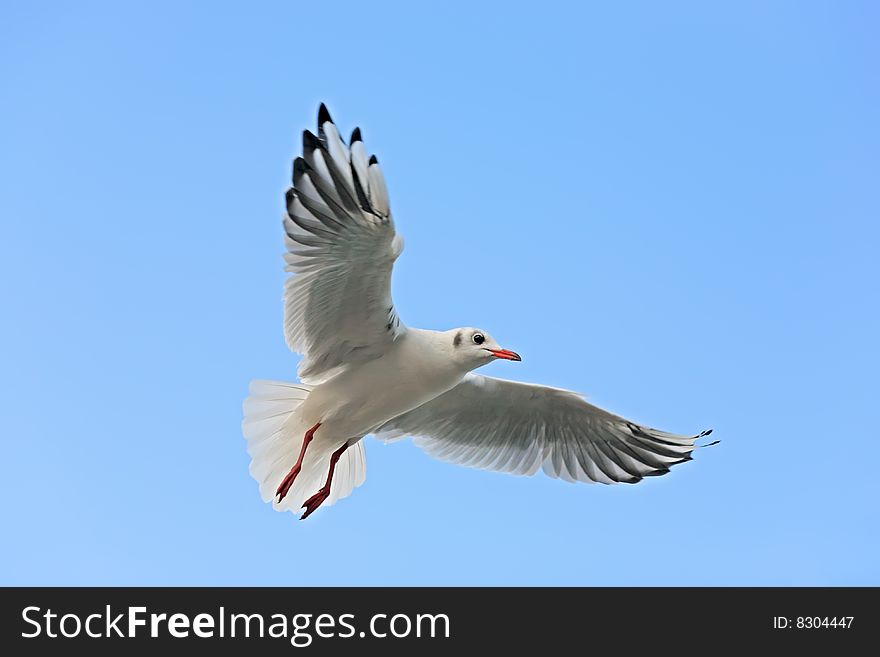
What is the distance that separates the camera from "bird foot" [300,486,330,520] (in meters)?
8.41

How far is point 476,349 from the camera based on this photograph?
7758 mm

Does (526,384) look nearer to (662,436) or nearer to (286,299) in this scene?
(662,436)

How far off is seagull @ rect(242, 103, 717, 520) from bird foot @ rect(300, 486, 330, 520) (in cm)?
2

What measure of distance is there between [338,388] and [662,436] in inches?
103

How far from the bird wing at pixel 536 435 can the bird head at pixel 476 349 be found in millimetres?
877

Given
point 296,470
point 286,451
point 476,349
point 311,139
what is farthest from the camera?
point 286,451

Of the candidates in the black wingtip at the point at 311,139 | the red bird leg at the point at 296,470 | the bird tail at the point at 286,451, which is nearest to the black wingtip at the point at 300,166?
the black wingtip at the point at 311,139

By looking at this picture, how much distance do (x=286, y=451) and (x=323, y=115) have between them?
8.77 ft

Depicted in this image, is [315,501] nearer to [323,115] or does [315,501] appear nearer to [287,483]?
[287,483]

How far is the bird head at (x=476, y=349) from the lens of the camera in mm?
7754

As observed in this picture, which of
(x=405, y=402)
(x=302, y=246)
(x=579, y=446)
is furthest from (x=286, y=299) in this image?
(x=579, y=446)

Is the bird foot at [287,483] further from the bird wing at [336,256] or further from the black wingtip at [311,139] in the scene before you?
the black wingtip at [311,139]

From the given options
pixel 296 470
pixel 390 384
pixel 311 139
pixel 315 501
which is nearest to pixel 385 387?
pixel 390 384

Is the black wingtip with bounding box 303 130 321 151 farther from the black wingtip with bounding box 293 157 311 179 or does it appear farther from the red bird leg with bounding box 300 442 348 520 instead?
the red bird leg with bounding box 300 442 348 520
